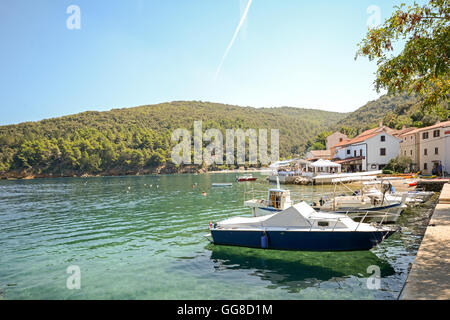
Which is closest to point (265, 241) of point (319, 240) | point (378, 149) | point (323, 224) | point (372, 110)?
point (319, 240)

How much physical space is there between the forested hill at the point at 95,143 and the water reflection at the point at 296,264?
13652 centimetres

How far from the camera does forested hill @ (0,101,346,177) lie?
13225 centimetres

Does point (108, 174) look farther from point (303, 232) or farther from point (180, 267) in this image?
point (303, 232)

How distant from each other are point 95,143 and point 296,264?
493 feet

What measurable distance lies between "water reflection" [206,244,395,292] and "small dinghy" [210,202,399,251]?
0.52 m

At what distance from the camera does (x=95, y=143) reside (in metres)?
144

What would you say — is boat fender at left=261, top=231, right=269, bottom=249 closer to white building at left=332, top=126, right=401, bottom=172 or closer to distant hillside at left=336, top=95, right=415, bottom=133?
white building at left=332, top=126, right=401, bottom=172

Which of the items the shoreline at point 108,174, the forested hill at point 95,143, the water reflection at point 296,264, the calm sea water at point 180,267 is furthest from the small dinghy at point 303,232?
the forested hill at point 95,143

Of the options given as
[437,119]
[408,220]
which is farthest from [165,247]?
[437,119]

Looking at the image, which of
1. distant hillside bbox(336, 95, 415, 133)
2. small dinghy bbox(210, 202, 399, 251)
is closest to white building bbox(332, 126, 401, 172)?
small dinghy bbox(210, 202, 399, 251)

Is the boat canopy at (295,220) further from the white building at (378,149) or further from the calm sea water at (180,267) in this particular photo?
the white building at (378,149)

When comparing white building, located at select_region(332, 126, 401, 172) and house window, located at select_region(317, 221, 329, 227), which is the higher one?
white building, located at select_region(332, 126, 401, 172)

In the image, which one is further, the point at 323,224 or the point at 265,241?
the point at 265,241

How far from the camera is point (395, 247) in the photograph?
44.8 ft
